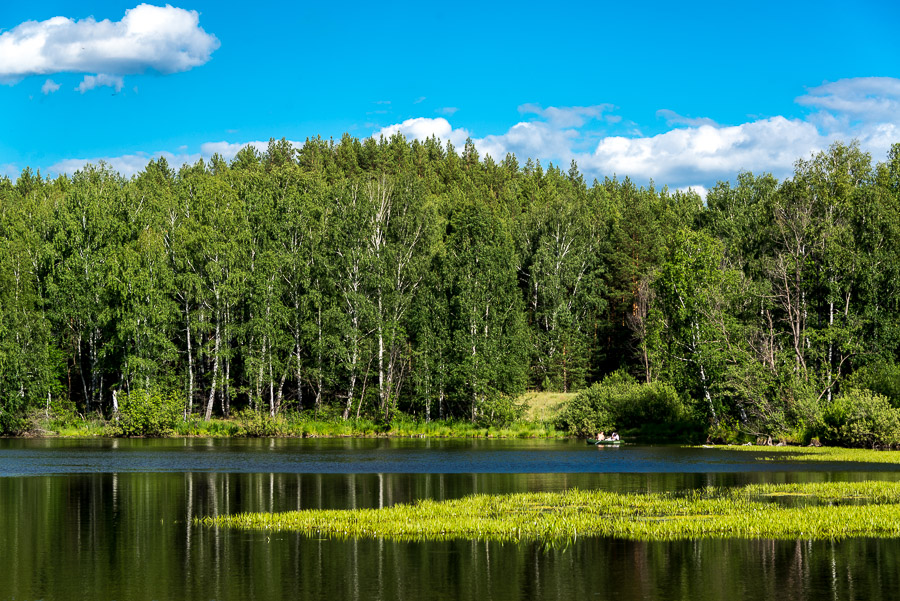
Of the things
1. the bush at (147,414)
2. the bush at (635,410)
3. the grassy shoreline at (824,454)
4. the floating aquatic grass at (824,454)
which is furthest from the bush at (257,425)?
the floating aquatic grass at (824,454)

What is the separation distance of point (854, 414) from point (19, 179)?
13429cm

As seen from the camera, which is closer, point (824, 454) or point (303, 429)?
point (824, 454)

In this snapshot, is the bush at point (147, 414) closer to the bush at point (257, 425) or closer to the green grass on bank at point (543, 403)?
the bush at point (257, 425)

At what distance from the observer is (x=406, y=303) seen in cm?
9475

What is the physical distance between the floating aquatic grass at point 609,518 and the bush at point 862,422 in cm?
2554

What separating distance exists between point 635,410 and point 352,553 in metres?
60.3

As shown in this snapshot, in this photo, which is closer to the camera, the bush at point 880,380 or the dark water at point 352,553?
the dark water at point 352,553

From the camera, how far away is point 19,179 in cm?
15112

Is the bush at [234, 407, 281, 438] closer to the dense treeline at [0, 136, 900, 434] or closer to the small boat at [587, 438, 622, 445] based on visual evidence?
the dense treeline at [0, 136, 900, 434]

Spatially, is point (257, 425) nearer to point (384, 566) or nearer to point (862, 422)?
point (862, 422)

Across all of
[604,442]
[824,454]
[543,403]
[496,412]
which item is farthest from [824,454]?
[543,403]

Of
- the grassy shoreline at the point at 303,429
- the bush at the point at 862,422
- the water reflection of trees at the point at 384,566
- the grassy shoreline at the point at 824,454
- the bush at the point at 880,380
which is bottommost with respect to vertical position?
the grassy shoreline at the point at 303,429

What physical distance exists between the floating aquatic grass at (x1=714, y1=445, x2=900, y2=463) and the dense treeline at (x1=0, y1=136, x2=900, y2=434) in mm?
5400

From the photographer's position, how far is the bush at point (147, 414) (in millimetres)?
82625
